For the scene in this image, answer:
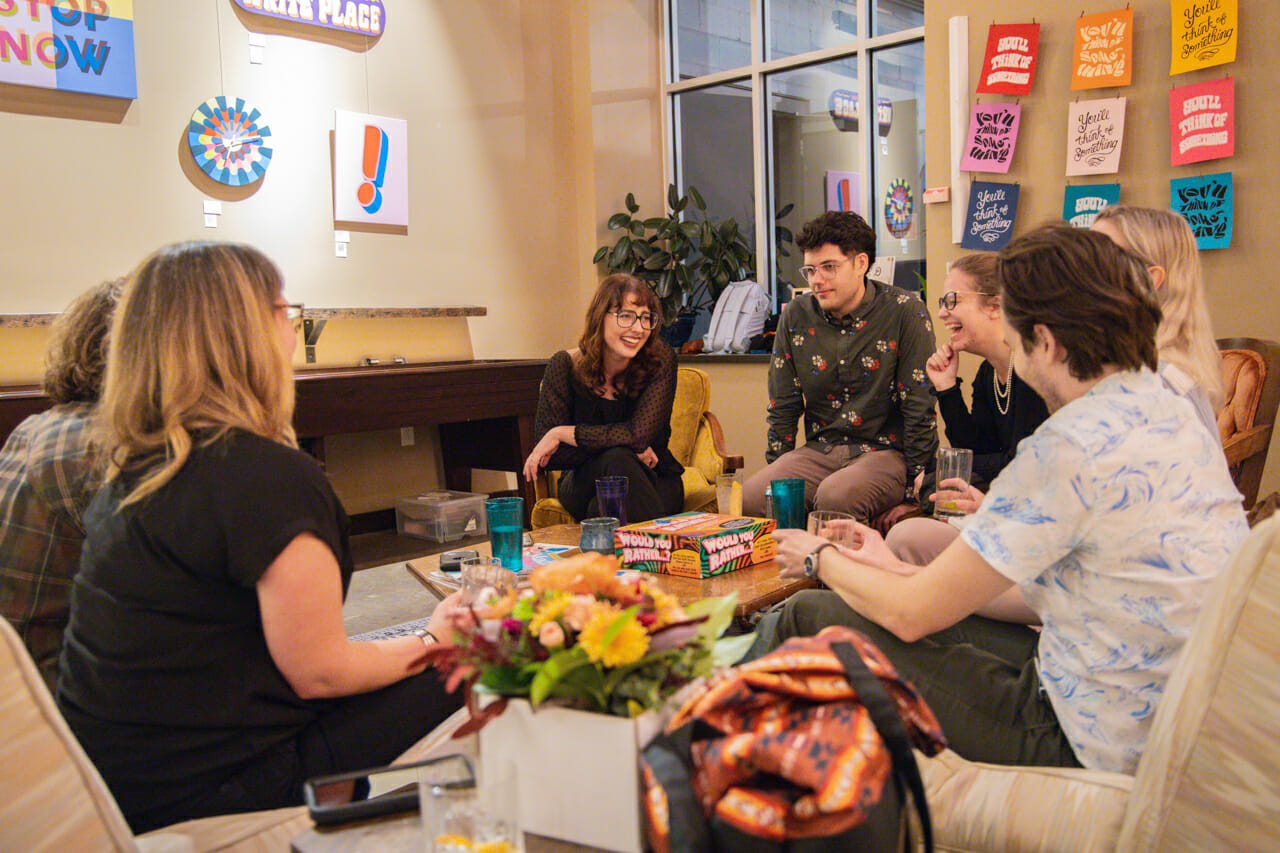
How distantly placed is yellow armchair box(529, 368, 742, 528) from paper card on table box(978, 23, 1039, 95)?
5.47ft

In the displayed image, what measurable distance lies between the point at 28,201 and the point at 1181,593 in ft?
14.5

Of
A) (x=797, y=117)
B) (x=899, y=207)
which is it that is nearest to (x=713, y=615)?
(x=899, y=207)

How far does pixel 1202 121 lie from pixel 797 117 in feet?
8.34

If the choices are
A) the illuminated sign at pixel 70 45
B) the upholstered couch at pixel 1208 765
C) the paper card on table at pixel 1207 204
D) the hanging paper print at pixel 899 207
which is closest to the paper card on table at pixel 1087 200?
the paper card on table at pixel 1207 204

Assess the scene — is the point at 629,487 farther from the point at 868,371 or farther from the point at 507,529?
the point at 507,529

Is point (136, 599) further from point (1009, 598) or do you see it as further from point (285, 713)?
point (1009, 598)

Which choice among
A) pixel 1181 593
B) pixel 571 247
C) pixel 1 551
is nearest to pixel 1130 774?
pixel 1181 593

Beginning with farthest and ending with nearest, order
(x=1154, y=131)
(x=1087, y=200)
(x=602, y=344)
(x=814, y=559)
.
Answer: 1. (x=1087, y=200)
2. (x=1154, y=131)
3. (x=602, y=344)
4. (x=814, y=559)

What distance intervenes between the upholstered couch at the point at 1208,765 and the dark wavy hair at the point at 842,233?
2255mm

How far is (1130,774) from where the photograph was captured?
1.25m

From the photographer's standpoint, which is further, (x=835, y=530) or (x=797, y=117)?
(x=797, y=117)

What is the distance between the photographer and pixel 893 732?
877mm

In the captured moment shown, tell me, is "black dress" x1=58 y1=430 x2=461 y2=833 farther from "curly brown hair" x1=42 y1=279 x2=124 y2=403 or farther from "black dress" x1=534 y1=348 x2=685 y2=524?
"black dress" x1=534 y1=348 x2=685 y2=524

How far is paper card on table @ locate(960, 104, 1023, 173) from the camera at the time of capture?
397 cm
